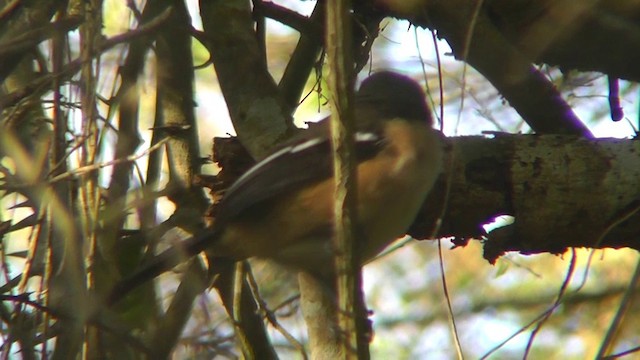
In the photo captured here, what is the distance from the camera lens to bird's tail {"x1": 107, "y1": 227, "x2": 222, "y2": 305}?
312cm

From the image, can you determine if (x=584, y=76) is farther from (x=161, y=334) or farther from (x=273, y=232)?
(x=161, y=334)

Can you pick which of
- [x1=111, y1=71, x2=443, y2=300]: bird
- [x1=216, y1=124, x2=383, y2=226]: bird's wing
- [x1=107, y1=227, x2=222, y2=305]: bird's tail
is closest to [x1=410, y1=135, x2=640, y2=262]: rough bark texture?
[x1=111, y1=71, x2=443, y2=300]: bird

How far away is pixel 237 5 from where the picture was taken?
3.98 metres

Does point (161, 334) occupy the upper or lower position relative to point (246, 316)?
lower

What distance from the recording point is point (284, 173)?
362 centimetres

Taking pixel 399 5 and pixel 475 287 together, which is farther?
pixel 475 287

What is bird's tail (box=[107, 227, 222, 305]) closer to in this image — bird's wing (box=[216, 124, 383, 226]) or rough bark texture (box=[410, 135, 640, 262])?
bird's wing (box=[216, 124, 383, 226])

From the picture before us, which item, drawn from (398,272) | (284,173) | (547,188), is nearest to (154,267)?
(284,173)

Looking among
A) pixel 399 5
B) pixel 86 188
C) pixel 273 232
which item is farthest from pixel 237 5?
pixel 86 188

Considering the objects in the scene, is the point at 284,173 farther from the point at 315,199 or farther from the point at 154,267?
the point at 154,267

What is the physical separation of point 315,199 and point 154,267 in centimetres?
73

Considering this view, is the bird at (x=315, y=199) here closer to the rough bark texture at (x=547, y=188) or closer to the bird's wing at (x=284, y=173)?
the bird's wing at (x=284, y=173)

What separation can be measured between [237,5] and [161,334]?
1.60 meters

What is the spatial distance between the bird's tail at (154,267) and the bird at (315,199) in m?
0.03
